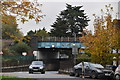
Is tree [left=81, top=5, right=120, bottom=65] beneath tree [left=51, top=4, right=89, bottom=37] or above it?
beneath

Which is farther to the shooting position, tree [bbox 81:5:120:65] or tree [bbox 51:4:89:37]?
tree [bbox 51:4:89:37]

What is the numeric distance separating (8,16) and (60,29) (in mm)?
79054

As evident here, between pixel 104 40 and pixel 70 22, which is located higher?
pixel 70 22

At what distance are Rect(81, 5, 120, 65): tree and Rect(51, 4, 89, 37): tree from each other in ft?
185

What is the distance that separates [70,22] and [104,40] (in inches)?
2362

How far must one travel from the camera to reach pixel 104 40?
31719 mm

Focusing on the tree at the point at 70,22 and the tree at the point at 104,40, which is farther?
the tree at the point at 70,22

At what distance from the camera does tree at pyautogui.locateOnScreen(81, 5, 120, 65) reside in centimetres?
3127

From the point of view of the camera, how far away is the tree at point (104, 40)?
31266mm

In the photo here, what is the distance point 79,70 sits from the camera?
3134 centimetres

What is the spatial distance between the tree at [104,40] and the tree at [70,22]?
5652 cm

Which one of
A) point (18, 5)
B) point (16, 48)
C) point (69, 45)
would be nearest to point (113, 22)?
point (18, 5)

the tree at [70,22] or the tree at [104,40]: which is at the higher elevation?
the tree at [70,22]

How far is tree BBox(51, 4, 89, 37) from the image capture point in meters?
91.4
